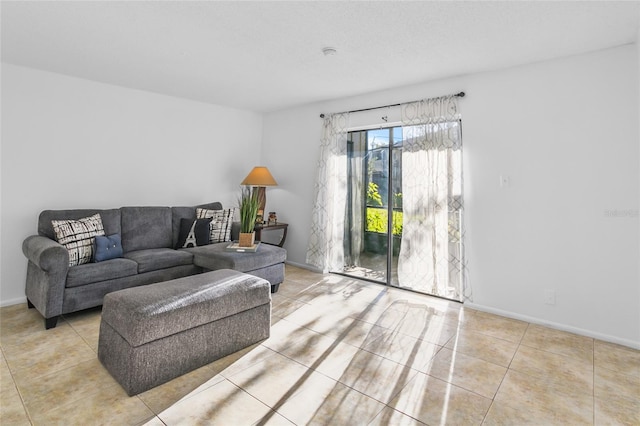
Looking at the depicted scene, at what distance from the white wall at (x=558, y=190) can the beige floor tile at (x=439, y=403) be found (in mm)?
1560

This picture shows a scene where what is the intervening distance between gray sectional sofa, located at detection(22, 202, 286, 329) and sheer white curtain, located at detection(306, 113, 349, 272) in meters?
0.91

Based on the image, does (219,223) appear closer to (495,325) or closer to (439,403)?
(439,403)

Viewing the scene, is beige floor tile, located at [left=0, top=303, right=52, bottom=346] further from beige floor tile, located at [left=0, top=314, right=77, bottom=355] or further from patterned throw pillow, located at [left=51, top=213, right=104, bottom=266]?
patterned throw pillow, located at [left=51, top=213, right=104, bottom=266]

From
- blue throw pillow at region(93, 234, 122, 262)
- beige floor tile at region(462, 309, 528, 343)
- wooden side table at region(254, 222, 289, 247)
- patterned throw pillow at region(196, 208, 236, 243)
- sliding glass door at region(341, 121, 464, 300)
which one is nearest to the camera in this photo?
beige floor tile at region(462, 309, 528, 343)

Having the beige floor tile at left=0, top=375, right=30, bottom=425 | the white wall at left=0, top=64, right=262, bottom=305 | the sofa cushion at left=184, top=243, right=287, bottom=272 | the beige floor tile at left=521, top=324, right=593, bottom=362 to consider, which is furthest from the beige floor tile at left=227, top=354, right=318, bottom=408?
the white wall at left=0, top=64, right=262, bottom=305

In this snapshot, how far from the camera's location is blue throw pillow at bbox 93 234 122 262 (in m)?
3.01

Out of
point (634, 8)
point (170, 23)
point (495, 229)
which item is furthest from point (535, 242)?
point (170, 23)

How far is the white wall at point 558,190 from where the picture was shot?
254cm

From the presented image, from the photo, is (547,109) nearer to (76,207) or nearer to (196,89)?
(196,89)

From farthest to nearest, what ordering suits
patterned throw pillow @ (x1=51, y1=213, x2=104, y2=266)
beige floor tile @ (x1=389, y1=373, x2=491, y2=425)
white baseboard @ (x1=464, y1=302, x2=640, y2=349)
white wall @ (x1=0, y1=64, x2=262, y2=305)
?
white wall @ (x1=0, y1=64, x2=262, y2=305), patterned throw pillow @ (x1=51, y1=213, x2=104, y2=266), white baseboard @ (x1=464, y1=302, x2=640, y2=349), beige floor tile @ (x1=389, y1=373, x2=491, y2=425)

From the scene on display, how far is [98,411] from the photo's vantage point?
164cm

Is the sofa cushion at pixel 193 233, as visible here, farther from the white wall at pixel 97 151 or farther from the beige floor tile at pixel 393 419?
the beige floor tile at pixel 393 419

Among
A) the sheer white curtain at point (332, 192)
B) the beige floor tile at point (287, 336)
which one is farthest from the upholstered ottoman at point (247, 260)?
the sheer white curtain at point (332, 192)

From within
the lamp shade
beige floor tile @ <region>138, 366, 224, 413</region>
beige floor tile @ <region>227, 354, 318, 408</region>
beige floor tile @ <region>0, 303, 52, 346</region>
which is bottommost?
beige floor tile @ <region>227, 354, 318, 408</region>
